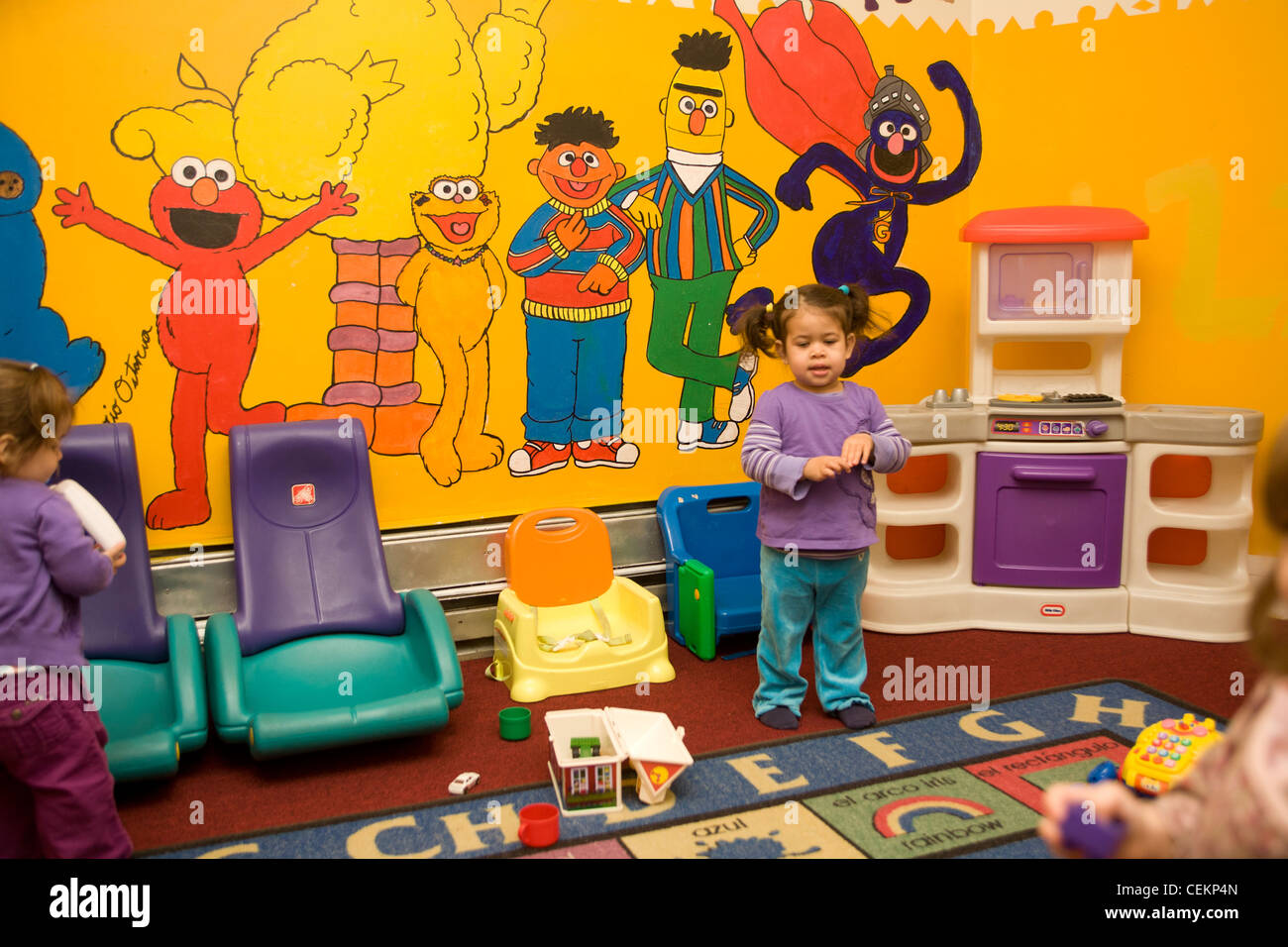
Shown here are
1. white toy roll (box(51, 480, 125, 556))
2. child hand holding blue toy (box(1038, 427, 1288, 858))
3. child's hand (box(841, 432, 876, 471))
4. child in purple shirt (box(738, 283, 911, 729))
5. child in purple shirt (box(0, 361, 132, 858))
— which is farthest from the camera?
child in purple shirt (box(738, 283, 911, 729))

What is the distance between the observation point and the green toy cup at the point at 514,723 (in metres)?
2.89

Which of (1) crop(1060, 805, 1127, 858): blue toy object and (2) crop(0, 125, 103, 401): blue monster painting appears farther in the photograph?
(2) crop(0, 125, 103, 401): blue monster painting

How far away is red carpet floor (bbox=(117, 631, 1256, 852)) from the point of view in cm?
254

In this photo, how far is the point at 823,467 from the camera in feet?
8.87

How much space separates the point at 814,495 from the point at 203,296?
2.06 m

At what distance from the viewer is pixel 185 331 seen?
10.6ft

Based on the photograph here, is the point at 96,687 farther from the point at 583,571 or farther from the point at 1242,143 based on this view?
the point at 1242,143

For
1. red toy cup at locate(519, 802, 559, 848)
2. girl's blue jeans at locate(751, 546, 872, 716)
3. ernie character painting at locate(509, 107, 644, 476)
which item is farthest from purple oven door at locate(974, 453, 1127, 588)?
red toy cup at locate(519, 802, 559, 848)

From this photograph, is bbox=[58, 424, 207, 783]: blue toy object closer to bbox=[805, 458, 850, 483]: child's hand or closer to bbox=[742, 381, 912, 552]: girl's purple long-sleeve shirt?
bbox=[742, 381, 912, 552]: girl's purple long-sleeve shirt

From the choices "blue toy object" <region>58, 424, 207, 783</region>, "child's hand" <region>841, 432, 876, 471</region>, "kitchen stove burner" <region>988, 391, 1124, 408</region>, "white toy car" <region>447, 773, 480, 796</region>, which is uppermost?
"kitchen stove burner" <region>988, 391, 1124, 408</region>
